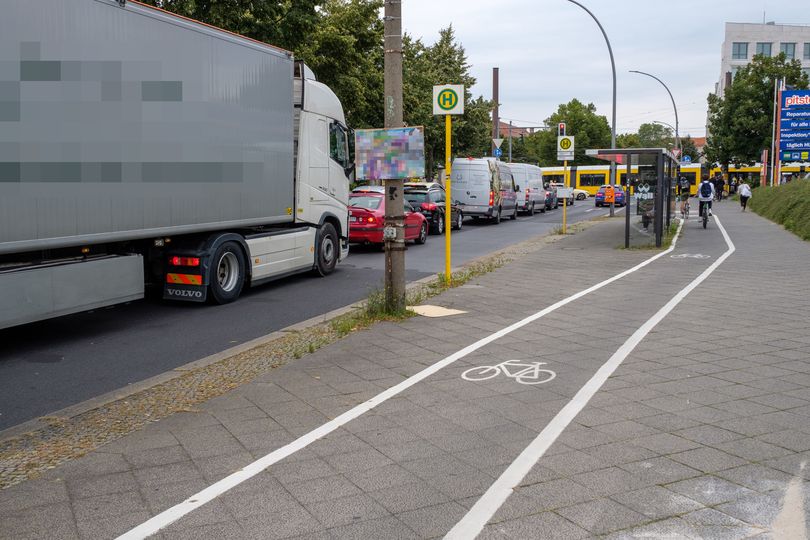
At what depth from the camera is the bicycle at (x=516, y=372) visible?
634 centimetres

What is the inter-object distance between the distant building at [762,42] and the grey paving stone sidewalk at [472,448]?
88.3m

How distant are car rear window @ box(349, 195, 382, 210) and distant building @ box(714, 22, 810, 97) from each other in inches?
3078

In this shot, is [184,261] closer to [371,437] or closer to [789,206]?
[371,437]

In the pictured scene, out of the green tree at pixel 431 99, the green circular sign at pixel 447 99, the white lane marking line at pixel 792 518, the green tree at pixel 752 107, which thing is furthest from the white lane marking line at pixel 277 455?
the green tree at pixel 752 107

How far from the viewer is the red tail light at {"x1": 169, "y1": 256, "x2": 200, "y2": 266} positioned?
10.1 m

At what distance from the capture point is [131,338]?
336 inches

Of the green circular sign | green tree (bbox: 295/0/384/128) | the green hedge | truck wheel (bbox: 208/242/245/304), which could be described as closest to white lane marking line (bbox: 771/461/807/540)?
truck wheel (bbox: 208/242/245/304)

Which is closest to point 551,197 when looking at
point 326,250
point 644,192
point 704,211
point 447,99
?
point 704,211

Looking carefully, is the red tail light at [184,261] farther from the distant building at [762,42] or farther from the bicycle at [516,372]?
the distant building at [762,42]

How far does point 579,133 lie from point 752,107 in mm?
32748

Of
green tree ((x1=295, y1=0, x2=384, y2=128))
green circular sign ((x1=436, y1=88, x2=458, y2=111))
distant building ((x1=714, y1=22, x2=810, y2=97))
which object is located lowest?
green circular sign ((x1=436, y1=88, x2=458, y2=111))

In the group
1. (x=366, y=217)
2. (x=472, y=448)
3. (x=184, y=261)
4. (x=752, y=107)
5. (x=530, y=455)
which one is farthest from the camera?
(x=752, y=107)

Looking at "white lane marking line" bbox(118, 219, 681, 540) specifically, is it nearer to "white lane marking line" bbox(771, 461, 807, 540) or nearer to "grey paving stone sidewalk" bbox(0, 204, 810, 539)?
"grey paving stone sidewalk" bbox(0, 204, 810, 539)

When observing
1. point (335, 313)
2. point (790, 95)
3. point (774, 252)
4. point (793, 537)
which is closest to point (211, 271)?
point (335, 313)
